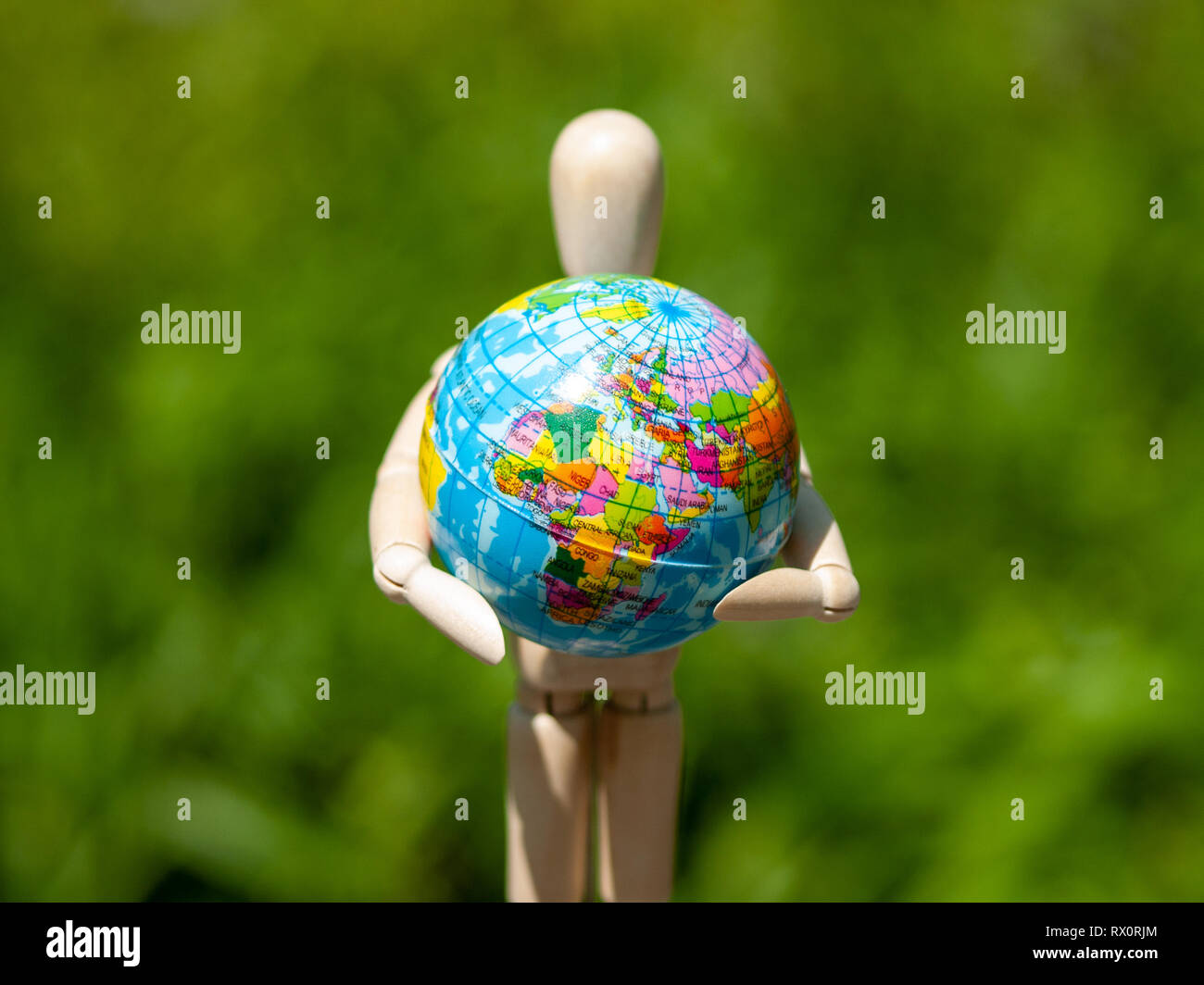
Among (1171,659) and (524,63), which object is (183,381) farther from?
(1171,659)

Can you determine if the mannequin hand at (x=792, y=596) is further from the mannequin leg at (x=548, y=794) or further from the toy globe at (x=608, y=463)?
the mannequin leg at (x=548, y=794)

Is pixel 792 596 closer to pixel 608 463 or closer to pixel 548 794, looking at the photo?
pixel 608 463

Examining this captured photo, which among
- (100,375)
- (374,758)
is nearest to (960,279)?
(374,758)

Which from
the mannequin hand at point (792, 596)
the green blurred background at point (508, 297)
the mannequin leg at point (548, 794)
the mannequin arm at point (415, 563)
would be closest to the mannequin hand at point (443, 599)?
the mannequin arm at point (415, 563)
